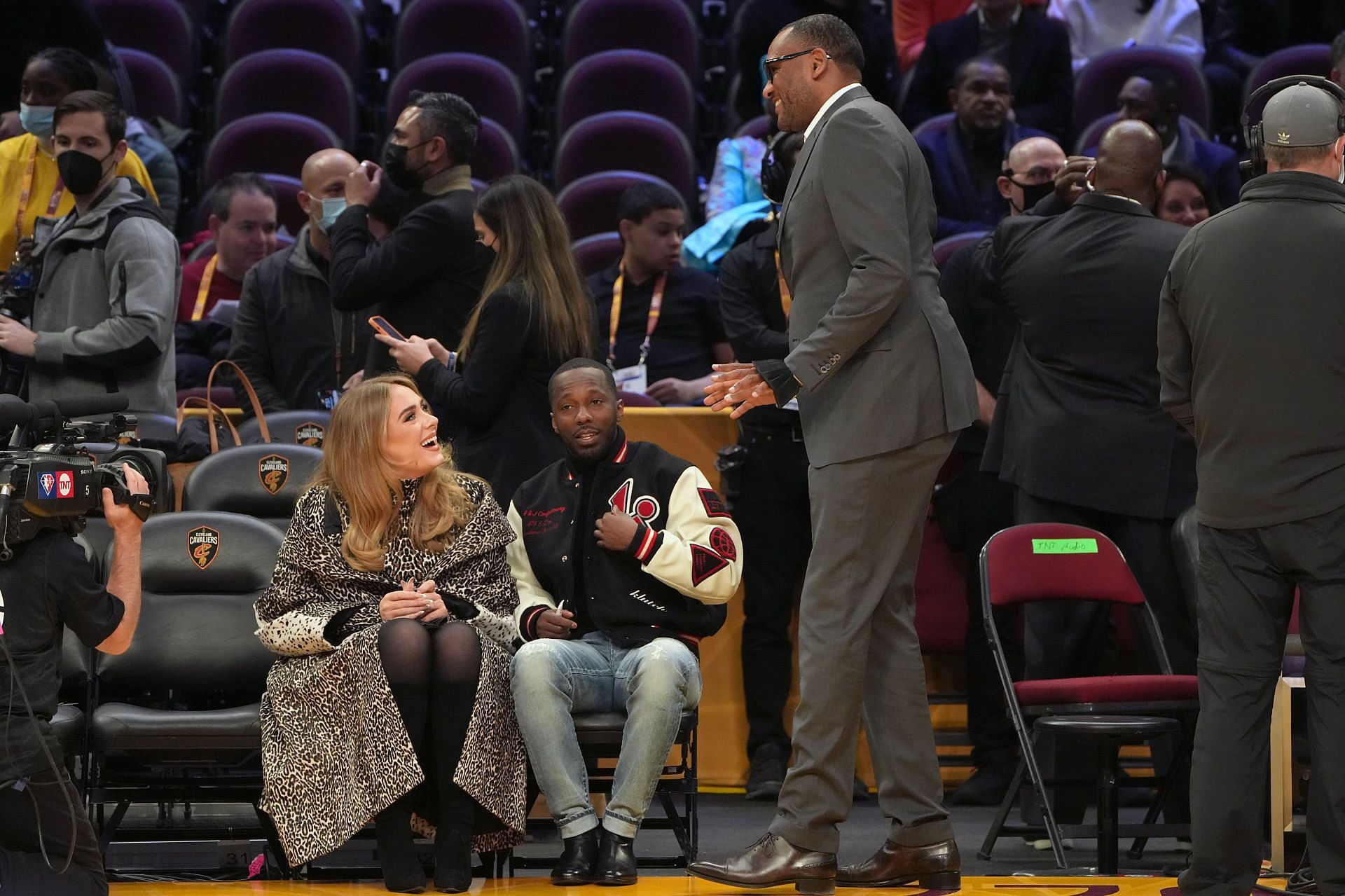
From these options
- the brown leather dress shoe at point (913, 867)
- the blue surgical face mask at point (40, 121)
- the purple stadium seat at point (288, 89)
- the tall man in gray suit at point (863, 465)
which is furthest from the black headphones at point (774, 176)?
the purple stadium seat at point (288, 89)

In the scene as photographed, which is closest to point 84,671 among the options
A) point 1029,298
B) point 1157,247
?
point 1029,298

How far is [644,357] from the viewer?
6.50m

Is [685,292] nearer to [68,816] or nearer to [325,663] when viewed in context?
[325,663]

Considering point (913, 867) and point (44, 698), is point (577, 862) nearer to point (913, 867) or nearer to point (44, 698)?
point (913, 867)

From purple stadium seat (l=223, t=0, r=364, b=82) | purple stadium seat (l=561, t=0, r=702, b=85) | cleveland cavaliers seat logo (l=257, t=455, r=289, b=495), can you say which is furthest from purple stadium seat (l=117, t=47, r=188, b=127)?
cleveland cavaliers seat logo (l=257, t=455, r=289, b=495)

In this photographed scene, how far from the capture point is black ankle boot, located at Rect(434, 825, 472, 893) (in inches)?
161

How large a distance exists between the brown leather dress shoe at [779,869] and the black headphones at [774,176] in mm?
2400

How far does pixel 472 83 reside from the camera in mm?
9102

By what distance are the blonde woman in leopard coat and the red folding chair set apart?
133 centimetres

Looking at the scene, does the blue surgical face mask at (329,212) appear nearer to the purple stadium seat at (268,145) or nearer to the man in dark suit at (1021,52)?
the purple stadium seat at (268,145)

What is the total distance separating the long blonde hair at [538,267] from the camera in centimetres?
510

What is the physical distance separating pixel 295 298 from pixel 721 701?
2085 mm

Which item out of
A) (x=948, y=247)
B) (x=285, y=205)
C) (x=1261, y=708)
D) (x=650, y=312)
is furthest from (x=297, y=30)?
(x=1261, y=708)

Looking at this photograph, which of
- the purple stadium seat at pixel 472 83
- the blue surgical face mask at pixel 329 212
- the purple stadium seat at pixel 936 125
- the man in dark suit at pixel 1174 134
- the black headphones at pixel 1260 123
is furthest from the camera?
the purple stadium seat at pixel 472 83
